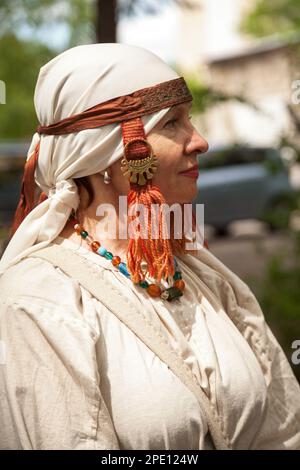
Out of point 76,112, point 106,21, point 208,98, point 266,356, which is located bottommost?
point 266,356

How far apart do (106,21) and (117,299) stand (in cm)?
566

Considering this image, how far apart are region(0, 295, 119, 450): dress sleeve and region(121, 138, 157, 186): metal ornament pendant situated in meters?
0.43

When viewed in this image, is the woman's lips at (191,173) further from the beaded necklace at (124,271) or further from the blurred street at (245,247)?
the blurred street at (245,247)

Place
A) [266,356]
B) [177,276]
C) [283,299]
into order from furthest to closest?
[283,299]
[266,356]
[177,276]

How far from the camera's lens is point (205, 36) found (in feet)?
182

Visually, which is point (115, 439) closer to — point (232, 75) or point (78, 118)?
point (78, 118)

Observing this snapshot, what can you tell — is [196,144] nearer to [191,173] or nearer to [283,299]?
[191,173]

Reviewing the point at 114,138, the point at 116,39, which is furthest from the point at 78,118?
the point at 116,39

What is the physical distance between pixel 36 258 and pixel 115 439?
500mm

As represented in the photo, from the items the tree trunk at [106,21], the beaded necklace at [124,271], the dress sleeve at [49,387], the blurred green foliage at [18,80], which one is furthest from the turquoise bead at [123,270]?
the blurred green foliage at [18,80]

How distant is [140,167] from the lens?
7.30 feet

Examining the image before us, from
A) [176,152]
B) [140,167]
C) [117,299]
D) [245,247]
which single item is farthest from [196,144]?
[245,247]

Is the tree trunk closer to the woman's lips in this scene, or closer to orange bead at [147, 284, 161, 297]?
the woman's lips

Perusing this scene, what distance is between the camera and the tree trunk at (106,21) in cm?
734
